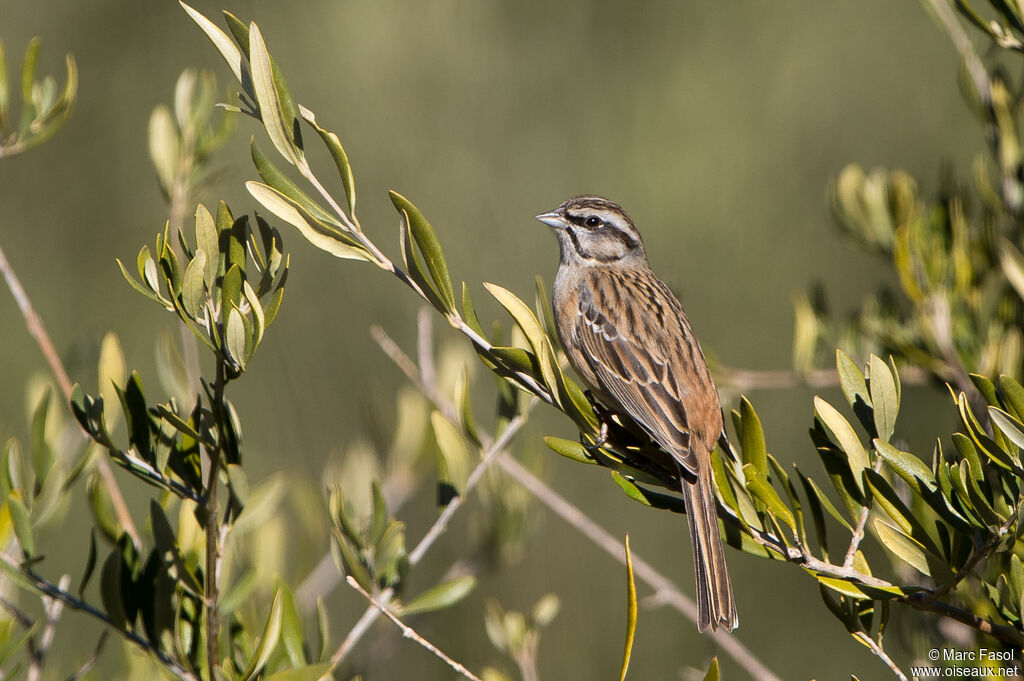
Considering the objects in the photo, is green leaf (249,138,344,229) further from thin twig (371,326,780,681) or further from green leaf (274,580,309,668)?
green leaf (274,580,309,668)

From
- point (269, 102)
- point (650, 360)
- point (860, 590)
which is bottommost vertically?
point (650, 360)

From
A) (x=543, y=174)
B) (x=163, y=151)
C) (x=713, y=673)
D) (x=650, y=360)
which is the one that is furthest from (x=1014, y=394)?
(x=543, y=174)

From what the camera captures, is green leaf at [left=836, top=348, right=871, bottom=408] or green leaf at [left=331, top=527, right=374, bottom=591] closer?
green leaf at [left=836, top=348, right=871, bottom=408]

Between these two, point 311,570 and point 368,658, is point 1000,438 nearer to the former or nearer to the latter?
point 311,570

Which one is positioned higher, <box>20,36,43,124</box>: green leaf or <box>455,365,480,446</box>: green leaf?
<box>20,36,43,124</box>: green leaf

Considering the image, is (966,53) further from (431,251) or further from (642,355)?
(431,251)

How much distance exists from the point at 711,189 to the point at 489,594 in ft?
9.17

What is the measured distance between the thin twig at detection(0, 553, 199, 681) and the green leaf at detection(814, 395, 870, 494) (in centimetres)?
103

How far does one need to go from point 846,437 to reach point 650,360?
1408 millimetres

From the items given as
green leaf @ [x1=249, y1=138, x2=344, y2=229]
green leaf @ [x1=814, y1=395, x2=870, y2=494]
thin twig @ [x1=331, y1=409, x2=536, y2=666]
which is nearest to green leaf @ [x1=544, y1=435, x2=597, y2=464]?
thin twig @ [x1=331, y1=409, x2=536, y2=666]

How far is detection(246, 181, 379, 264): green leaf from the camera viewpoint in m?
1.43

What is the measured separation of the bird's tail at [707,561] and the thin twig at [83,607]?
3.30ft

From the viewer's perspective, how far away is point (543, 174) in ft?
19.5

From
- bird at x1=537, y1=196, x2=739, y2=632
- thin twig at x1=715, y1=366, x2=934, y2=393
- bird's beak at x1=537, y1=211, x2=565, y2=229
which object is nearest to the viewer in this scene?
bird at x1=537, y1=196, x2=739, y2=632
